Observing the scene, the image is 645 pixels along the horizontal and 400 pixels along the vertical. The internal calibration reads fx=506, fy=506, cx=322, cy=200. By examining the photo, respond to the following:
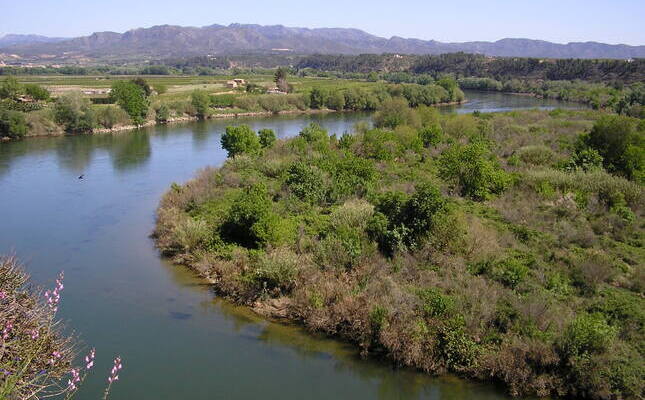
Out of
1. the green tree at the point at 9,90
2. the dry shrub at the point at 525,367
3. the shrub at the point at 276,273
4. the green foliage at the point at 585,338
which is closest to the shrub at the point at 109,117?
the green tree at the point at 9,90

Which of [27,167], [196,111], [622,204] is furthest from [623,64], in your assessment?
[27,167]

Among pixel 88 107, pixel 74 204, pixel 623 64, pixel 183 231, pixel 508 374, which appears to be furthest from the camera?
pixel 623 64

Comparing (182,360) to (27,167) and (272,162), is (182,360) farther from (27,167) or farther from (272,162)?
(27,167)

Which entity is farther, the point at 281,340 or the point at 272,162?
the point at 272,162

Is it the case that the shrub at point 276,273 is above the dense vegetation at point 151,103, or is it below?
below

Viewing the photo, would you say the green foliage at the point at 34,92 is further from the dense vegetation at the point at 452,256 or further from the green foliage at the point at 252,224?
the green foliage at the point at 252,224

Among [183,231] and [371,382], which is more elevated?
[183,231]

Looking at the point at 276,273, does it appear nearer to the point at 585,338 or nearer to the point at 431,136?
the point at 585,338
